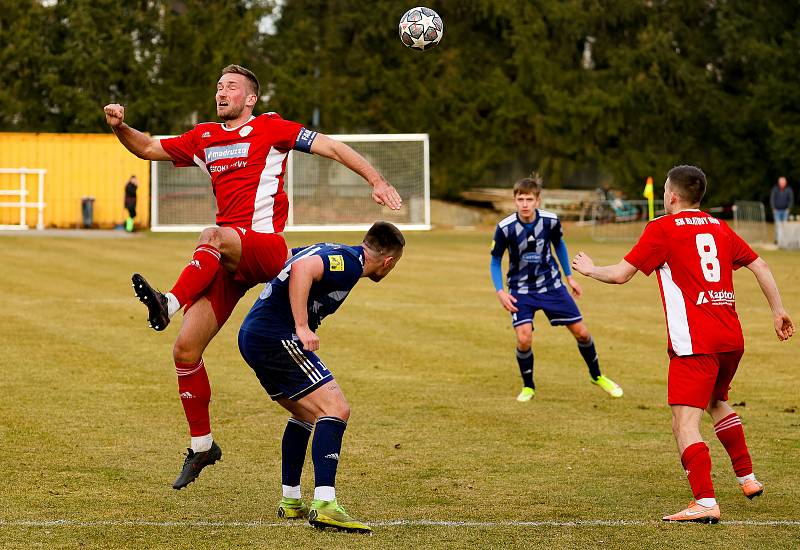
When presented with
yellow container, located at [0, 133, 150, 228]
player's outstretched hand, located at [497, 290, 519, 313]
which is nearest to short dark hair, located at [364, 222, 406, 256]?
player's outstretched hand, located at [497, 290, 519, 313]

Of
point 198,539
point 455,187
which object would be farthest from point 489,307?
point 455,187

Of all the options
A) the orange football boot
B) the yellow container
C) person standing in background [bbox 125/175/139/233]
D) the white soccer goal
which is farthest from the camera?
the yellow container

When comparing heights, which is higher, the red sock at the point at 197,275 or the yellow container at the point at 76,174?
the yellow container at the point at 76,174

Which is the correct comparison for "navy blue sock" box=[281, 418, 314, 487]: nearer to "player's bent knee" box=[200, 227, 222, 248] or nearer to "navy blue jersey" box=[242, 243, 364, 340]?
"navy blue jersey" box=[242, 243, 364, 340]

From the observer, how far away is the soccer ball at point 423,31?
11609 millimetres

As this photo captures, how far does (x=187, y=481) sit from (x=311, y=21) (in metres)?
47.4

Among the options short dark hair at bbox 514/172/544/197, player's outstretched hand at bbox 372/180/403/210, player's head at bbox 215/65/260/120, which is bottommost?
player's outstretched hand at bbox 372/180/403/210

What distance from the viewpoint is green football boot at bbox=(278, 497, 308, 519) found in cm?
762

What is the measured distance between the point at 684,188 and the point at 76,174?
3950 cm

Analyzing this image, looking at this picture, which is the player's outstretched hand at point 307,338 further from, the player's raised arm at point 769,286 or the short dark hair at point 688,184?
the player's raised arm at point 769,286

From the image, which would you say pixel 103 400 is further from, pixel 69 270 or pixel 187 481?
pixel 69 270

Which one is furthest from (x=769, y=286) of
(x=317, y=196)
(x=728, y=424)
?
(x=317, y=196)

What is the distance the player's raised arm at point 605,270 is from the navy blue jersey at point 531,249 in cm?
524

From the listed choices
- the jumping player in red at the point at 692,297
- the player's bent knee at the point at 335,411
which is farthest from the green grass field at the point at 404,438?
the player's bent knee at the point at 335,411
